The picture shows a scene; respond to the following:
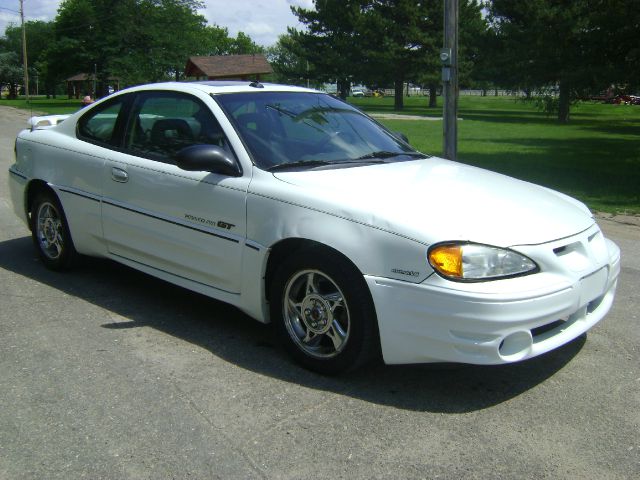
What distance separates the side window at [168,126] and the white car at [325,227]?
1 cm

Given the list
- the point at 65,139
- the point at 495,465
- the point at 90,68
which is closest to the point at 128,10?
the point at 90,68

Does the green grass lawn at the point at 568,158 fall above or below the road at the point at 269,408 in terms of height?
above

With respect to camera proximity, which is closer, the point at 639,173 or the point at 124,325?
the point at 124,325

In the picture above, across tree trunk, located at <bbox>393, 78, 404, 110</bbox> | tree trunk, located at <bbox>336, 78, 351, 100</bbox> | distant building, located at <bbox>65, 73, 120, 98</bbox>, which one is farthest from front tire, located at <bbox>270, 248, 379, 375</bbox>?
distant building, located at <bbox>65, 73, 120, 98</bbox>

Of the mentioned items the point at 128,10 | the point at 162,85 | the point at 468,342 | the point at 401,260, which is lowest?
the point at 468,342

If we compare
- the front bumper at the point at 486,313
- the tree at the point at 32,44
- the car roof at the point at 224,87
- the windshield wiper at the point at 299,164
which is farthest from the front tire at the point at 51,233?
the tree at the point at 32,44

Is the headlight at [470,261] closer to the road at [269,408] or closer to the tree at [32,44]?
the road at [269,408]

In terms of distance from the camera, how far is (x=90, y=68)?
5769 cm

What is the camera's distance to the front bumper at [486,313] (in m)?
3.38

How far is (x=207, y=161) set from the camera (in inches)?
166

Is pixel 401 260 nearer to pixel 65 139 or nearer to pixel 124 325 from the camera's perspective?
pixel 124 325

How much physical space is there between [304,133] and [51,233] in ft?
8.26

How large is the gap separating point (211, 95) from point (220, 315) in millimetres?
1523

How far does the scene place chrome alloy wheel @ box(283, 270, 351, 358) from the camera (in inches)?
151
